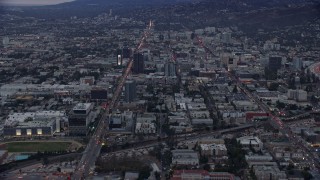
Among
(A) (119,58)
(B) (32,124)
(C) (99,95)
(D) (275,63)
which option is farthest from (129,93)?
(D) (275,63)

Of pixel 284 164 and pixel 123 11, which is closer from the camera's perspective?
pixel 284 164

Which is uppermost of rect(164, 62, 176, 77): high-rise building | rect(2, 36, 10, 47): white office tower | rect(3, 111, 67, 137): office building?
rect(2, 36, 10, 47): white office tower

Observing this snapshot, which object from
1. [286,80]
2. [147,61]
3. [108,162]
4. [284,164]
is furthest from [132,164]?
[147,61]

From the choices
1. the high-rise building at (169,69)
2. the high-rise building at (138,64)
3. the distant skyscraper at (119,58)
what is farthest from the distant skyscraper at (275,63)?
the distant skyscraper at (119,58)

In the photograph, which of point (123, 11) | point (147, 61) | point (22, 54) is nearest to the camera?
point (147, 61)

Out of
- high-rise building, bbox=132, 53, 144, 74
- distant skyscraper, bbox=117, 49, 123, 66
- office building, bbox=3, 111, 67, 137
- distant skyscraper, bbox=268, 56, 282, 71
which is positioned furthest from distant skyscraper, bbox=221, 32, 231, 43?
office building, bbox=3, 111, 67, 137

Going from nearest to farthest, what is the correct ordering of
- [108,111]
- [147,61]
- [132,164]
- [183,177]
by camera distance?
1. [183,177]
2. [132,164]
3. [108,111]
4. [147,61]

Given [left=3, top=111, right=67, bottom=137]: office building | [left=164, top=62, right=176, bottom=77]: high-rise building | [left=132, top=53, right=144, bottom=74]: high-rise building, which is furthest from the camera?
[left=132, top=53, right=144, bottom=74]: high-rise building

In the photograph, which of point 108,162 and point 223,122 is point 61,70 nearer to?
point 223,122

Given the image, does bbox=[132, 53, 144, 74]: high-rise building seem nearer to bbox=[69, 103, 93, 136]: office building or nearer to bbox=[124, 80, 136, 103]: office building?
bbox=[124, 80, 136, 103]: office building

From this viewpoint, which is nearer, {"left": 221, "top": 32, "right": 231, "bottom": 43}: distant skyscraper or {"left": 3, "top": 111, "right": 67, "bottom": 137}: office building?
{"left": 3, "top": 111, "right": 67, "bottom": 137}: office building

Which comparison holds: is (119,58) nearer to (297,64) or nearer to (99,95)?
(99,95)
